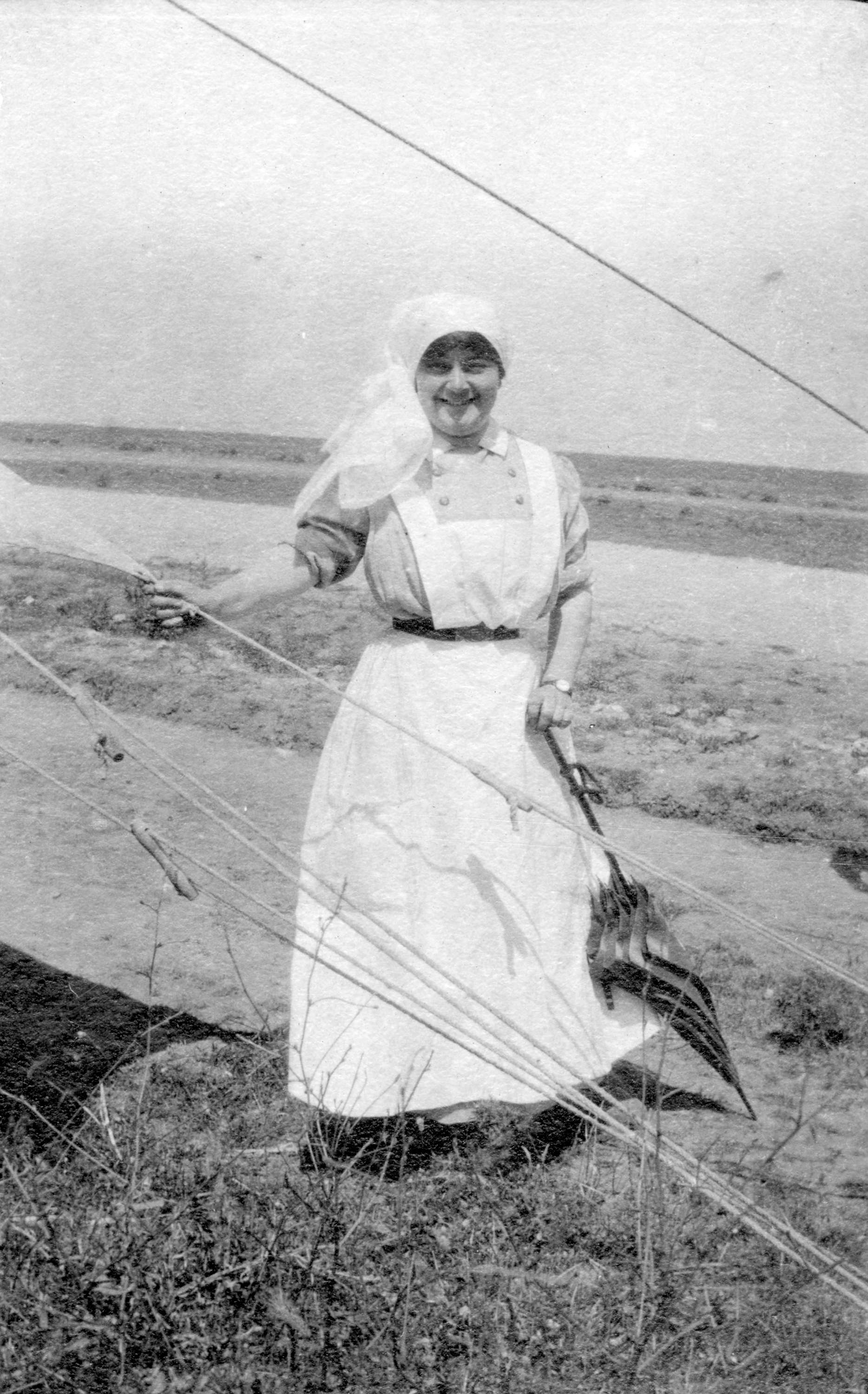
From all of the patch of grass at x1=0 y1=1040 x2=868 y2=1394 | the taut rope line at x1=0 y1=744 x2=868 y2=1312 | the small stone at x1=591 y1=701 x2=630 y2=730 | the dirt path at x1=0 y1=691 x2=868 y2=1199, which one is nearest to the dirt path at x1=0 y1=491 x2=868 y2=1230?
the dirt path at x1=0 y1=691 x2=868 y2=1199

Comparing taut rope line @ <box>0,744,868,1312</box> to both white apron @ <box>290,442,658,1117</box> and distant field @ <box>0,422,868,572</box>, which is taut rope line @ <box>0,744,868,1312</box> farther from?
distant field @ <box>0,422,868,572</box>

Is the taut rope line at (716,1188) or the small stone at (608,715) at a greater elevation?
the small stone at (608,715)

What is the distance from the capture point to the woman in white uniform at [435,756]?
2.51 m

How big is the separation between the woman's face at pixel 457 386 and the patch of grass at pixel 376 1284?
1.28 metres

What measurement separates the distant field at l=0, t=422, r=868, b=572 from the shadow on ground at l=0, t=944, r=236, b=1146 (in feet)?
4.05

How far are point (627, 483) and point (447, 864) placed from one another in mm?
1111

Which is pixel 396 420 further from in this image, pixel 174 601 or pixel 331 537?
pixel 174 601

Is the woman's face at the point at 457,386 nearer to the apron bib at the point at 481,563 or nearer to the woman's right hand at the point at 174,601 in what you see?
the apron bib at the point at 481,563

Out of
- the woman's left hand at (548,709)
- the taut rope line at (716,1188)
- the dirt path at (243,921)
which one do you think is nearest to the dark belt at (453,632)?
the woman's left hand at (548,709)

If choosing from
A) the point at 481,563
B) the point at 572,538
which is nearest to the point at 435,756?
the point at 481,563

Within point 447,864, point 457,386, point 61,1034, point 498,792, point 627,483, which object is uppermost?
point 457,386

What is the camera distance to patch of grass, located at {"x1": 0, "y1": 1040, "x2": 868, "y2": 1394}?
1.97m

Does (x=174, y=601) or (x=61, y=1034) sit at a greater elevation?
(x=174, y=601)

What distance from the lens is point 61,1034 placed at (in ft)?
10.0
